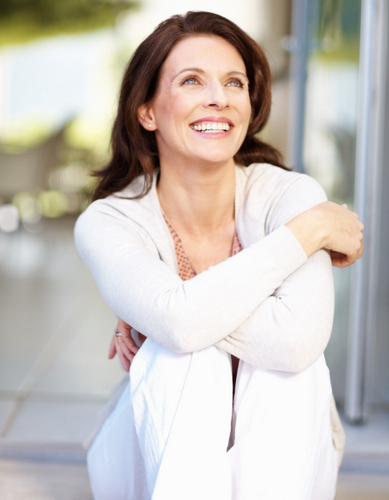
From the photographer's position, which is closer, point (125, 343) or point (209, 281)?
point (209, 281)

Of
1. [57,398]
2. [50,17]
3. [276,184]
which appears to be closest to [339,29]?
[276,184]

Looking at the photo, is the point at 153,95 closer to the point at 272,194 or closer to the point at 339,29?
the point at 272,194

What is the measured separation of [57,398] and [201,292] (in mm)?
1217

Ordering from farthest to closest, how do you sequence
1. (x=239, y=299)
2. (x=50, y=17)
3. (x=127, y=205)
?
(x=50, y=17) < (x=127, y=205) < (x=239, y=299)

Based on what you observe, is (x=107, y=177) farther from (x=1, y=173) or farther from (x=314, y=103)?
(x=1, y=173)

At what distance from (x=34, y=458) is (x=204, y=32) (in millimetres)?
1264

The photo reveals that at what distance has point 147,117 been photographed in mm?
1483

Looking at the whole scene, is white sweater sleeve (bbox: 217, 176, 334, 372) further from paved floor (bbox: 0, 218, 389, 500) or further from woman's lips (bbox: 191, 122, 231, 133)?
paved floor (bbox: 0, 218, 389, 500)

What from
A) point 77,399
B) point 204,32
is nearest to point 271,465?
point 204,32

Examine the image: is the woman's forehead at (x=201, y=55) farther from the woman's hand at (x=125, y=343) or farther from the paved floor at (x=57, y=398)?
the paved floor at (x=57, y=398)

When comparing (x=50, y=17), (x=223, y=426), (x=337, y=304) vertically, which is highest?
(x=50, y=17)

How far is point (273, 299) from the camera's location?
116 cm

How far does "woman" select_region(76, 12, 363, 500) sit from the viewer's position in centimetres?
111

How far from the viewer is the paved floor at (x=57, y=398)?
5.50 feet
